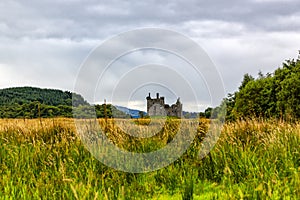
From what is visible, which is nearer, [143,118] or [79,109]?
[79,109]

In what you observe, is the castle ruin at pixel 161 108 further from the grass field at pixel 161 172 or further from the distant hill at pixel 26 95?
the distant hill at pixel 26 95

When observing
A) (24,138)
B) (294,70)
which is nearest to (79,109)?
(24,138)

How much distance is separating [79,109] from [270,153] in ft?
16.0

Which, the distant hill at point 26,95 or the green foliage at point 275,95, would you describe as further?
the distant hill at point 26,95


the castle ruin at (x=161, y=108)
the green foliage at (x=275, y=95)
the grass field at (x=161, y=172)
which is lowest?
the grass field at (x=161, y=172)

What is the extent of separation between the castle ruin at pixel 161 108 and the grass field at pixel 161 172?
651 mm

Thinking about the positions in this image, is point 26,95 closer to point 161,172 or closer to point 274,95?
point 274,95

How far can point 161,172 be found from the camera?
303 inches

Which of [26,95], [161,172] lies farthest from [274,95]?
[26,95]

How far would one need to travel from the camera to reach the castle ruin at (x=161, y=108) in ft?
31.3

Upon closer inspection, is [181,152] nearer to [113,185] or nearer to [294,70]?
[113,185]

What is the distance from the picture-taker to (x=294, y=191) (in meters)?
5.48

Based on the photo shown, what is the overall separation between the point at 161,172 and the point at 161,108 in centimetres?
309

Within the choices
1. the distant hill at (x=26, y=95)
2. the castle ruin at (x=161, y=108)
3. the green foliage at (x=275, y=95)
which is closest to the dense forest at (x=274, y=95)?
the green foliage at (x=275, y=95)
